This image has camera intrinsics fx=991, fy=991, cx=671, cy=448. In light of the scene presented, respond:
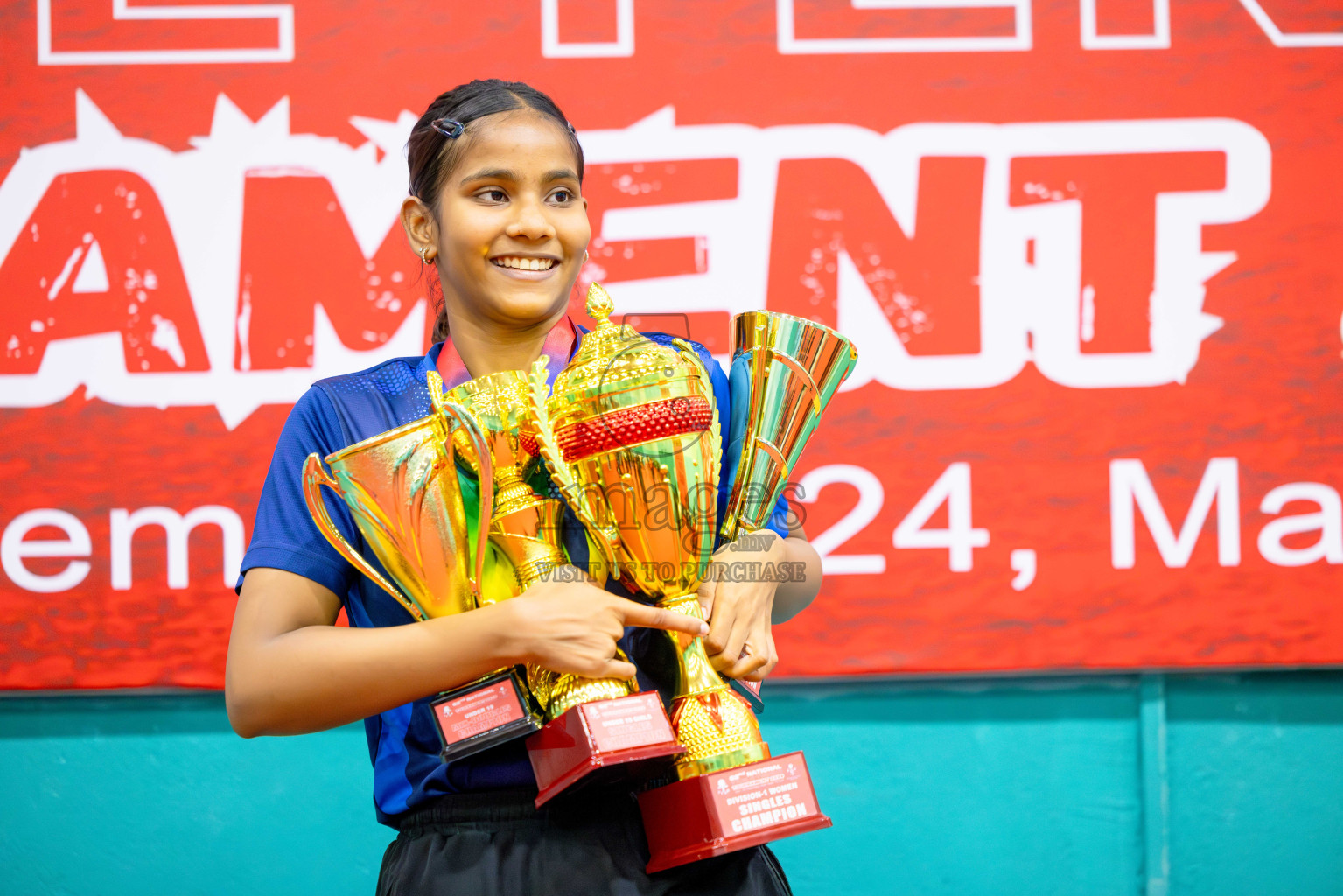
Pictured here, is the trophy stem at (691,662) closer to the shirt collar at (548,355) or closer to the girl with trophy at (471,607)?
the girl with trophy at (471,607)

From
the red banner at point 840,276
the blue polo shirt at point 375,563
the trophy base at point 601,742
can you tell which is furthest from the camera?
the red banner at point 840,276

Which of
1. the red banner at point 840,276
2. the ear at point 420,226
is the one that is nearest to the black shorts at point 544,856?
the ear at point 420,226

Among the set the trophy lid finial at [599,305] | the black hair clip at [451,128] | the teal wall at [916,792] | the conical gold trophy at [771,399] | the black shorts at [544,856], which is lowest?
the teal wall at [916,792]

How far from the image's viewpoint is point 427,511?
2.12 ft

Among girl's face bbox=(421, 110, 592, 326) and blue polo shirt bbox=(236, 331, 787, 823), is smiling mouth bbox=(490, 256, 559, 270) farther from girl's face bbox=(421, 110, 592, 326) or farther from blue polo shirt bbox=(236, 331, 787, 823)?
blue polo shirt bbox=(236, 331, 787, 823)

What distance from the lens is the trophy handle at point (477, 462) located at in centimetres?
63

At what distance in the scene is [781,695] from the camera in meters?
1.43

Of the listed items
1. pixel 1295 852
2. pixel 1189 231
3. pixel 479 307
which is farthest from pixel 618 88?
pixel 1295 852

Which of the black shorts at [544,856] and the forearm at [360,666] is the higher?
the forearm at [360,666]

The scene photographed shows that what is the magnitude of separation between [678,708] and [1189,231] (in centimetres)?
116

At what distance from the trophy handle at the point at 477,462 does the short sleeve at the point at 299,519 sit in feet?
0.35

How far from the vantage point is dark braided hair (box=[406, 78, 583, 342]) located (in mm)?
793

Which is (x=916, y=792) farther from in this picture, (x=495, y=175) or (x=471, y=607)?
(x=495, y=175)

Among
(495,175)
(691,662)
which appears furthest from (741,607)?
(495,175)
